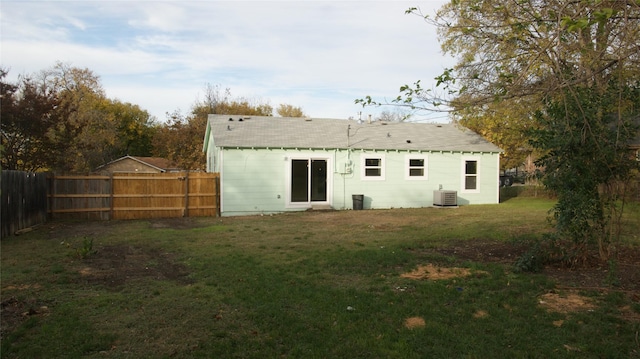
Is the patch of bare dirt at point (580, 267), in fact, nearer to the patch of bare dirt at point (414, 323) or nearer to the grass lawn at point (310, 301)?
the grass lawn at point (310, 301)

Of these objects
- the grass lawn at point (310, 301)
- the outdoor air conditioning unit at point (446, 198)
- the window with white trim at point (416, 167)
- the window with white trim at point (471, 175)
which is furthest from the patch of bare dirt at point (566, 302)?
the window with white trim at point (471, 175)

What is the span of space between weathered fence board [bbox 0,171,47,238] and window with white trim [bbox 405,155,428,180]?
13.5m

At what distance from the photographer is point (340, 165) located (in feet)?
58.4

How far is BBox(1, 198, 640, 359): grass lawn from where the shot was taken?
4086mm

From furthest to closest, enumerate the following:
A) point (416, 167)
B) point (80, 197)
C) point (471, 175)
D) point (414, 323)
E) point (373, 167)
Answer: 1. point (471, 175)
2. point (416, 167)
3. point (373, 167)
4. point (80, 197)
5. point (414, 323)

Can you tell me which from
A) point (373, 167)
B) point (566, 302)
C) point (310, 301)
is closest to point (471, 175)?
point (373, 167)

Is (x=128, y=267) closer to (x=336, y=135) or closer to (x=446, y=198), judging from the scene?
(x=336, y=135)

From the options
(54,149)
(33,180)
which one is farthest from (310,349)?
(54,149)

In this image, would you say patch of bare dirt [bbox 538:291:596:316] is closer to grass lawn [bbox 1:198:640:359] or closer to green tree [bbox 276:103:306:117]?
grass lawn [bbox 1:198:640:359]

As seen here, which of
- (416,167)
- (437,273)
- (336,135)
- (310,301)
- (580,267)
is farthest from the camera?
(416,167)

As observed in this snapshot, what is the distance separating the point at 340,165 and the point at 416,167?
3636mm

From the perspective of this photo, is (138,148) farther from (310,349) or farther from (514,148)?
(310,349)

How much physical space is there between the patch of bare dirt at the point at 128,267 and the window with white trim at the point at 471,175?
14.9m

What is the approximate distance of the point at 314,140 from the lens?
18.0 metres
